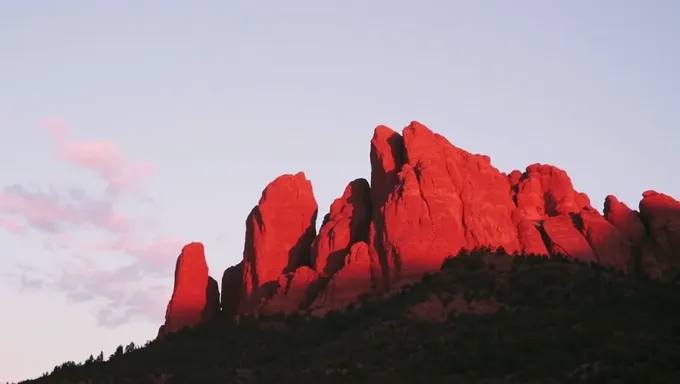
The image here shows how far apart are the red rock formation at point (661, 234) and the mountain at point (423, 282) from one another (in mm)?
100

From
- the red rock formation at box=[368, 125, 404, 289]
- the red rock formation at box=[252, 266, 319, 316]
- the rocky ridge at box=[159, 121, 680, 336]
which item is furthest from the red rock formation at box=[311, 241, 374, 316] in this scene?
the red rock formation at box=[252, 266, 319, 316]

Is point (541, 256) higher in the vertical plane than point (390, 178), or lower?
lower

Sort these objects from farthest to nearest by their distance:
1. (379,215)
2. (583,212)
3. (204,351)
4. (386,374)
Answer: (583,212), (379,215), (204,351), (386,374)

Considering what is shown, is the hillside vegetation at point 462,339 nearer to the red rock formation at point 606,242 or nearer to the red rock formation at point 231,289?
the red rock formation at point 606,242

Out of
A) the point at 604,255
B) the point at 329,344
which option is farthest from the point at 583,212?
the point at 329,344

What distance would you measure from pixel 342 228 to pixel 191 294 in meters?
12.3

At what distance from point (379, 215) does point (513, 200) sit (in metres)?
12.7

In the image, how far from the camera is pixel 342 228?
102500 mm

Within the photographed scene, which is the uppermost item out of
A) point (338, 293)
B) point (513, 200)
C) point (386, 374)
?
point (513, 200)

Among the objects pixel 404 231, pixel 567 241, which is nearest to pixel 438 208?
pixel 404 231

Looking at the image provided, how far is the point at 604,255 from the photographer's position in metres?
103

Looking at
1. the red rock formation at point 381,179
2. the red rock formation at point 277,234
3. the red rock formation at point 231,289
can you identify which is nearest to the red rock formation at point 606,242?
the red rock formation at point 381,179

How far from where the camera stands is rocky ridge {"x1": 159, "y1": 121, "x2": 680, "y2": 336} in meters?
97.2

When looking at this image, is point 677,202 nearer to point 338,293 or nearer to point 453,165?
point 453,165
